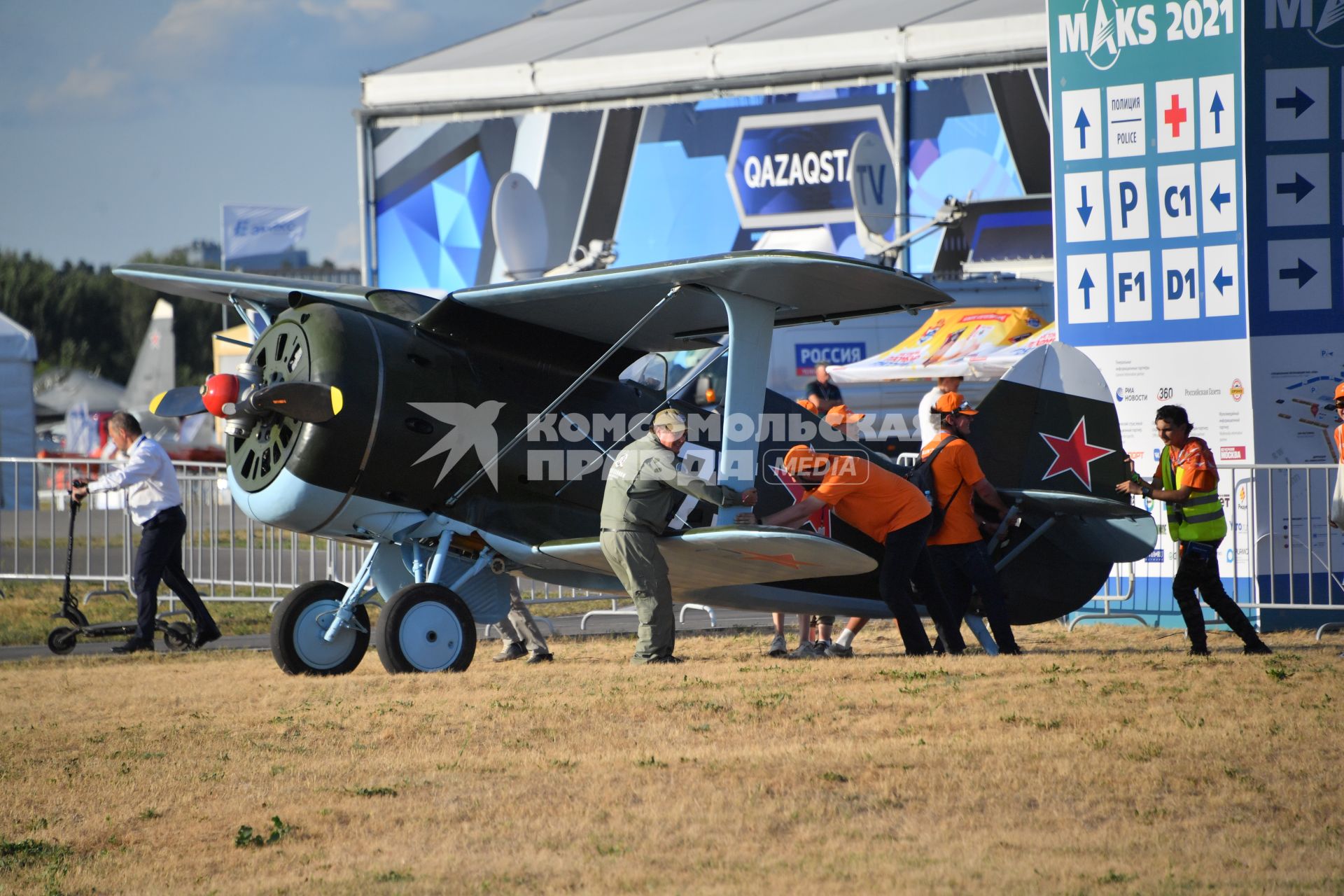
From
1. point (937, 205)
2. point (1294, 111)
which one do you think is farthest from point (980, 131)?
point (1294, 111)

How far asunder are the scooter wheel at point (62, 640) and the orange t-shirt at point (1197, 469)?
786 cm

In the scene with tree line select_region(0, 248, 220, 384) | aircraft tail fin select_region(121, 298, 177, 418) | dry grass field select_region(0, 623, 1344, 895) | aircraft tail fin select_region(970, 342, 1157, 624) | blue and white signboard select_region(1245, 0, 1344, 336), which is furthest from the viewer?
tree line select_region(0, 248, 220, 384)

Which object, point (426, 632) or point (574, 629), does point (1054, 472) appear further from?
point (426, 632)

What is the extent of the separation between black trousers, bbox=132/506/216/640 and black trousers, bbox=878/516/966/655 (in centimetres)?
525

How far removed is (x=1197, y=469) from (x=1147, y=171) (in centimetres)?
349

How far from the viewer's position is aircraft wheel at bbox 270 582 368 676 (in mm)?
7926

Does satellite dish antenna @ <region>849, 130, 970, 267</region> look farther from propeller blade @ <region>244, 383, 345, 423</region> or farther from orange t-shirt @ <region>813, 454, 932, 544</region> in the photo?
propeller blade @ <region>244, 383, 345, 423</region>

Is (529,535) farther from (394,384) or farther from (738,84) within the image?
(738,84)

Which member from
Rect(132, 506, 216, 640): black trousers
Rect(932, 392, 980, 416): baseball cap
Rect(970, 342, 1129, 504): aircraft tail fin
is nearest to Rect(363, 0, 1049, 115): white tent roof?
Rect(970, 342, 1129, 504): aircraft tail fin

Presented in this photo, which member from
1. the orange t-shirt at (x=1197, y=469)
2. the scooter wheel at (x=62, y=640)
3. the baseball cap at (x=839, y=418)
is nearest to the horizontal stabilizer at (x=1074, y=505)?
the orange t-shirt at (x=1197, y=469)

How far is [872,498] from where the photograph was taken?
8.24 meters

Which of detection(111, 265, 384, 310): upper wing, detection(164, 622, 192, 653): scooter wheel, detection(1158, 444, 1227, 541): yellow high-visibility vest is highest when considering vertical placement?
detection(111, 265, 384, 310): upper wing

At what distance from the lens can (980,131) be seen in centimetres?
3005

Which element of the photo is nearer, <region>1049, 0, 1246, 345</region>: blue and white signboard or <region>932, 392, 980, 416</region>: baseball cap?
<region>932, 392, 980, 416</region>: baseball cap
